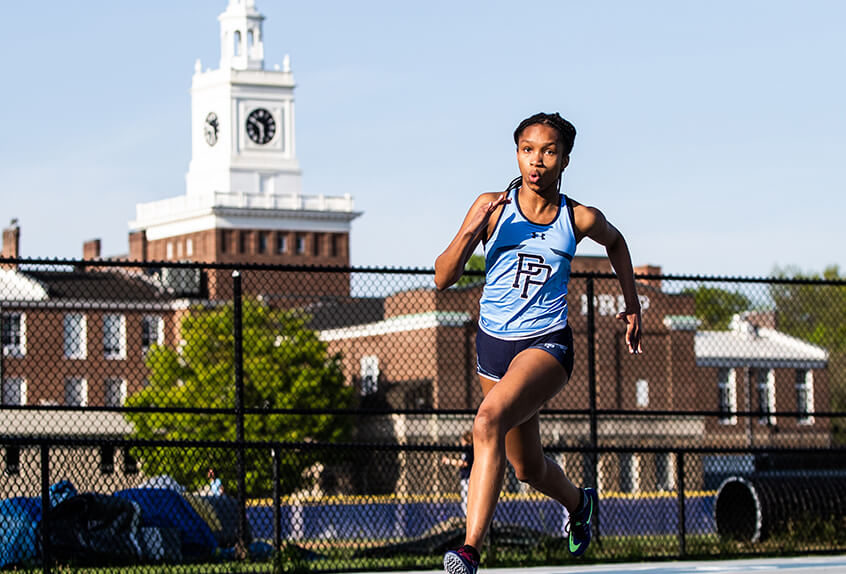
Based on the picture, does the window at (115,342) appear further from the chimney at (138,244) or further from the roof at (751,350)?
the chimney at (138,244)


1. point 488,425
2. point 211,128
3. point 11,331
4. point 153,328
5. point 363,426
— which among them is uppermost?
point 211,128

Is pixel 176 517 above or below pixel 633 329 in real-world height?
below

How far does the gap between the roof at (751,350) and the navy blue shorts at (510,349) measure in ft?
210

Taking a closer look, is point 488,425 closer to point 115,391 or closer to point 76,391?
point 115,391

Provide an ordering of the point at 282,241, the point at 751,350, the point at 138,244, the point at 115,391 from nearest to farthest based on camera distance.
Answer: the point at 751,350
the point at 115,391
the point at 138,244
the point at 282,241

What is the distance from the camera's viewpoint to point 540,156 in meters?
7.67

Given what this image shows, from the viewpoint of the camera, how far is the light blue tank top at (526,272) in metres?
7.64

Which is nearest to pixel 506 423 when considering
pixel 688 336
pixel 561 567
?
pixel 561 567

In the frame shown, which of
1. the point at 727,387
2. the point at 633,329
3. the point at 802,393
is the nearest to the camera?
the point at 633,329

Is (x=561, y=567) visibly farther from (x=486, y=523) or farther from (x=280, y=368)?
(x=280, y=368)

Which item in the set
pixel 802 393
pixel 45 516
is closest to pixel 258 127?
pixel 802 393

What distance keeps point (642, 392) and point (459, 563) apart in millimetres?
64315

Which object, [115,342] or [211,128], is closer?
[115,342]

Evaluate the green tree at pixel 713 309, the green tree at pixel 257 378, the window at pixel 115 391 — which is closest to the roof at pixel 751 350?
the green tree at pixel 713 309
